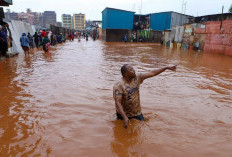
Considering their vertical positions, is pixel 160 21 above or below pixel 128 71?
above

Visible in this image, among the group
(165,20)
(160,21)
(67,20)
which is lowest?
(160,21)

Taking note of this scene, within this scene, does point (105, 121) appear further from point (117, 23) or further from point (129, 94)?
point (117, 23)

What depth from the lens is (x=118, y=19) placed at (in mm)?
32094

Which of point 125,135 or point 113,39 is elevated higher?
point 113,39

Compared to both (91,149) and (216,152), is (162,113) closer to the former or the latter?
(216,152)

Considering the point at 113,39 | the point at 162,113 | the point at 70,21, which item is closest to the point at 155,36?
the point at 113,39

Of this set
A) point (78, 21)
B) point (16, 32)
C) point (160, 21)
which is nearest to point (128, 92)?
point (16, 32)

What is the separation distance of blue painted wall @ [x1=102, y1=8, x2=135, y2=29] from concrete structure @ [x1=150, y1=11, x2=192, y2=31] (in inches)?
167

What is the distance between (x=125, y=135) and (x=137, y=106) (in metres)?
0.53

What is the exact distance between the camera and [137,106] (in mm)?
3232

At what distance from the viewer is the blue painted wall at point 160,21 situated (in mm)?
32969

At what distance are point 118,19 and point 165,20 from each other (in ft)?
27.5

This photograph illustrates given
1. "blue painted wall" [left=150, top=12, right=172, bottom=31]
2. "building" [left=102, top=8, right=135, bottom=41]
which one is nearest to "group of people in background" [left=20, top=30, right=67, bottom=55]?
"building" [left=102, top=8, right=135, bottom=41]

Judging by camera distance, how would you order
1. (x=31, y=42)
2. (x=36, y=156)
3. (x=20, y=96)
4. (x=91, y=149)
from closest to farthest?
(x=36, y=156) → (x=91, y=149) → (x=20, y=96) → (x=31, y=42)
